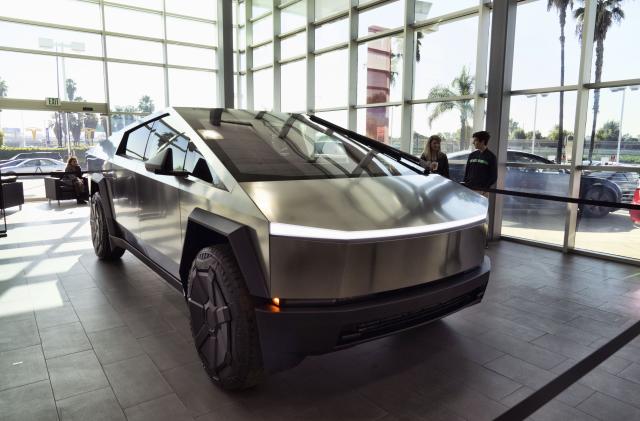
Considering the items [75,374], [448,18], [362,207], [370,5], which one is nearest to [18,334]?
[75,374]

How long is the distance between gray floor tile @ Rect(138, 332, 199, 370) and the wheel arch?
0.43 meters

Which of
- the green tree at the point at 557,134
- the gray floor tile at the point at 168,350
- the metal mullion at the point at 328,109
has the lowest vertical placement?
the gray floor tile at the point at 168,350

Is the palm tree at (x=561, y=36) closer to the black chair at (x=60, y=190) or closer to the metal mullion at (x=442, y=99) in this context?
the metal mullion at (x=442, y=99)

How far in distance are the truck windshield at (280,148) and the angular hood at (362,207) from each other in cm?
15

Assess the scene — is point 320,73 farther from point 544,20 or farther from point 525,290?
point 525,290

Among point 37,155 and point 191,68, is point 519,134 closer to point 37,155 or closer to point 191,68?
point 191,68

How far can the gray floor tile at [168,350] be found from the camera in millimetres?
2588

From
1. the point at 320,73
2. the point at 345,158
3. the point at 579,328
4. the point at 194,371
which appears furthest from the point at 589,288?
the point at 320,73

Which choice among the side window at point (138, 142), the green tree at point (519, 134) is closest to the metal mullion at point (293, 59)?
the green tree at point (519, 134)

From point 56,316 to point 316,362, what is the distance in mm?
2035

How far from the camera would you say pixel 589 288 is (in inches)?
166

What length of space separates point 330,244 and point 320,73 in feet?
33.3

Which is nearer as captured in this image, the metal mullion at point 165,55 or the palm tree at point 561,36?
the palm tree at point 561,36

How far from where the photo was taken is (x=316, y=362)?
8.52ft
